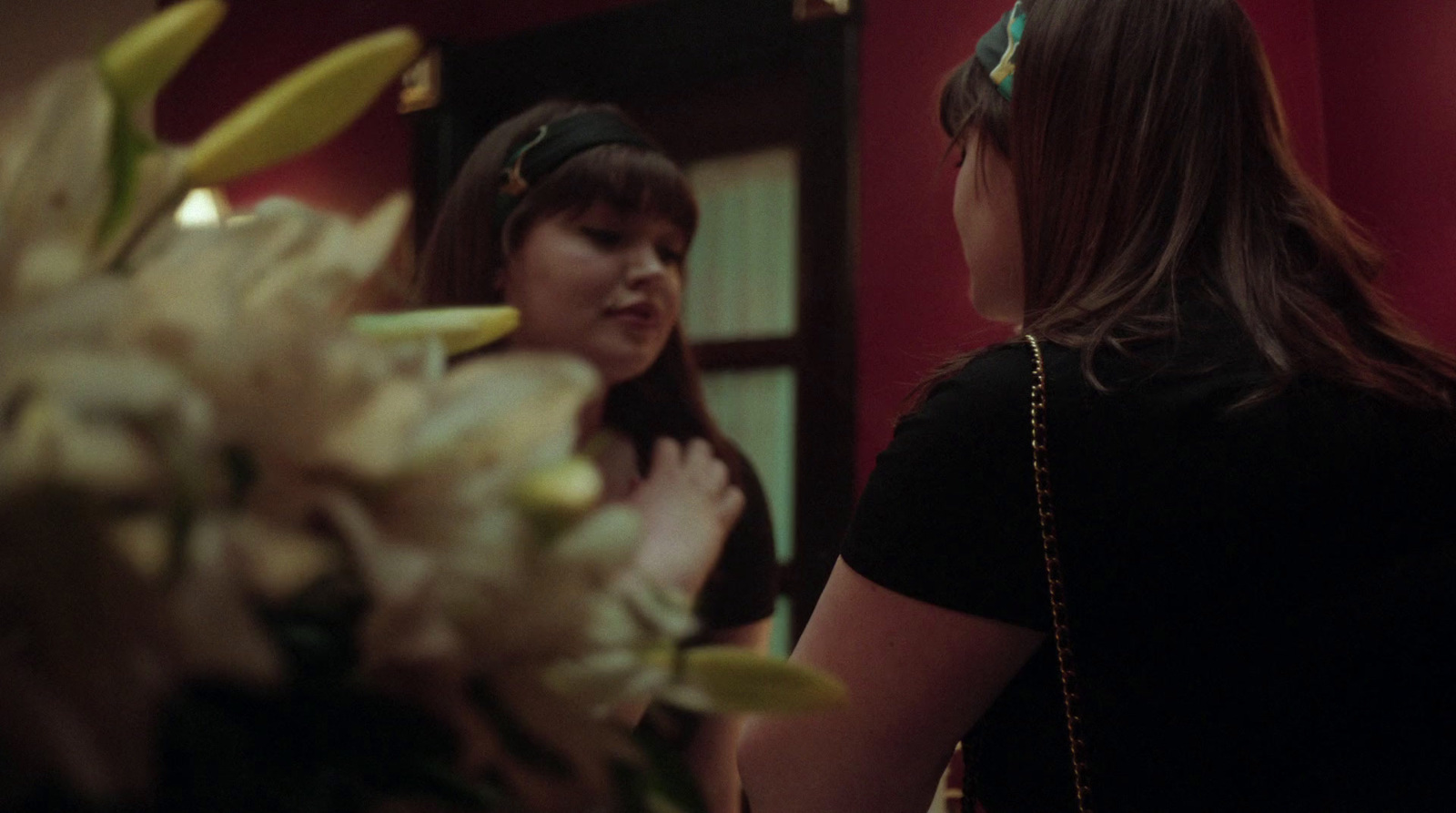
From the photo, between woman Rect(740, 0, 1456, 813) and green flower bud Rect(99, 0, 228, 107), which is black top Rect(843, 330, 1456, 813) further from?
green flower bud Rect(99, 0, 228, 107)

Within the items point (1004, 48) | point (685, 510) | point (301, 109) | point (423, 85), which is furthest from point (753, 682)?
point (423, 85)

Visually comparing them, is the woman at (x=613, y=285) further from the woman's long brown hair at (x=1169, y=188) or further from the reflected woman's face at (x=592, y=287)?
the woman's long brown hair at (x=1169, y=188)

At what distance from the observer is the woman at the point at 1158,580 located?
717mm

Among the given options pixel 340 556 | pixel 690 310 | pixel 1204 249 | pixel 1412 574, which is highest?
pixel 340 556

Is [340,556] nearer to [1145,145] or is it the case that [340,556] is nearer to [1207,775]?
[1207,775]

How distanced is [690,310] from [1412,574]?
136 cm

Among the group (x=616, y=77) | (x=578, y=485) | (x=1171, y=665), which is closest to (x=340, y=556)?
(x=578, y=485)

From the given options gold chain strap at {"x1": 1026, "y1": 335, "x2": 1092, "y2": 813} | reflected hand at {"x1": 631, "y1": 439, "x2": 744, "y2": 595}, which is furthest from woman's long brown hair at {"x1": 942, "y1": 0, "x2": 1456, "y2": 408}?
reflected hand at {"x1": 631, "y1": 439, "x2": 744, "y2": 595}

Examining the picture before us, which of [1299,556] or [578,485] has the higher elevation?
[578,485]

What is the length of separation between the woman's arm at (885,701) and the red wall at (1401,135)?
1554 millimetres

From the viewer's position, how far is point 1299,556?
28.5 inches

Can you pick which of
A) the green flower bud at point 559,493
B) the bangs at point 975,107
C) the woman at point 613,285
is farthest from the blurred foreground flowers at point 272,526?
the woman at point 613,285

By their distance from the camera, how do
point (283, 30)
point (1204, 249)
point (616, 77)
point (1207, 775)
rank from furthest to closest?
point (283, 30) < point (616, 77) < point (1204, 249) < point (1207, 775)

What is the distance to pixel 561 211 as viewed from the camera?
4.30ft
